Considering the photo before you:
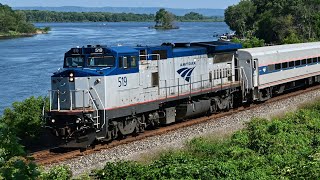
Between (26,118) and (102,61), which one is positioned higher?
(102,61)

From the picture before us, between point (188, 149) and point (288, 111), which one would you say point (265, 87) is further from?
point (188, 149)

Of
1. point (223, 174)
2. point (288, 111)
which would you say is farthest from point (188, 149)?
point (288, 111)

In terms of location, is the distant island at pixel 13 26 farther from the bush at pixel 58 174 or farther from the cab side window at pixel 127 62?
the bush at pixel 58 174

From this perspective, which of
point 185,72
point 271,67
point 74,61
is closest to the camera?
point 74,61

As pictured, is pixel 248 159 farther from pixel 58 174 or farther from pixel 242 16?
pixel 242 16

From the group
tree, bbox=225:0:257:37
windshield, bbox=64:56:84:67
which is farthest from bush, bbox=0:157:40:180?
tree, bbox=225:0:257:37

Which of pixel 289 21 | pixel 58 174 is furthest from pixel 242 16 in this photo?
pixel 58 174

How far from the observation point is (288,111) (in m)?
23.2

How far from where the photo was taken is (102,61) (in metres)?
17.8

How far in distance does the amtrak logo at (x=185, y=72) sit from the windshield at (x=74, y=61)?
4.78 m

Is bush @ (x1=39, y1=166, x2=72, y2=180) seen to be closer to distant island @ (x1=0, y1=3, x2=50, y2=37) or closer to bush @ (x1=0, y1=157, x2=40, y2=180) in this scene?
bush @ (x1=0, y1=157, x2=40, y2=180)

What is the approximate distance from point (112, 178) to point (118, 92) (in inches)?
237

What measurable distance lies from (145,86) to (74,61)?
2.88 metres

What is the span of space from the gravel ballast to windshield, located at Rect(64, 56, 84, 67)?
3.35 m
